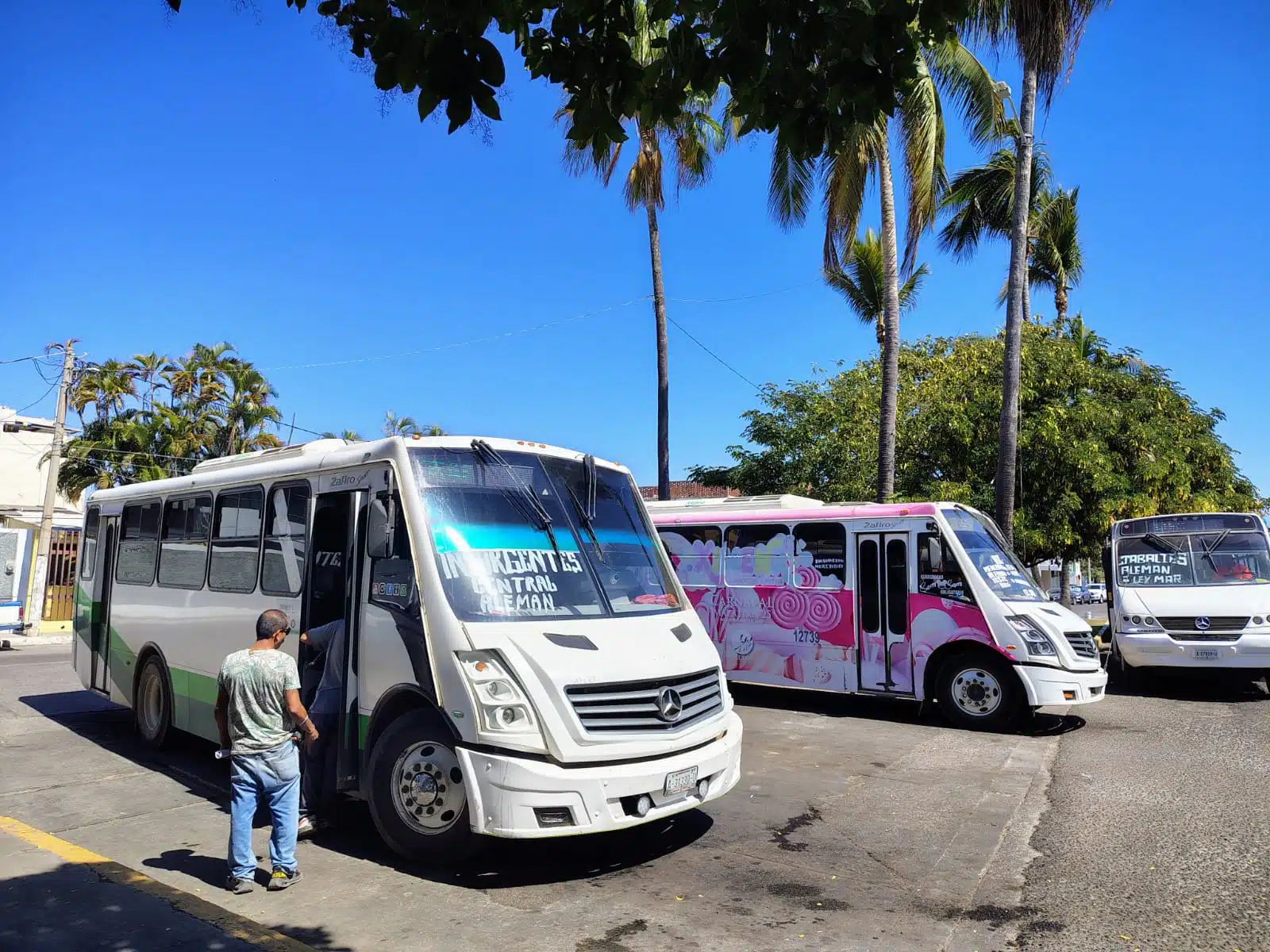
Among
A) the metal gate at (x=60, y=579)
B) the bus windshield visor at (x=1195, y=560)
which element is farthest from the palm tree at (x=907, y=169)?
the metal gate at (x=60, y=579)

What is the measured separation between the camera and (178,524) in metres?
8.83

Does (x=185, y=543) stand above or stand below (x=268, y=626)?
above

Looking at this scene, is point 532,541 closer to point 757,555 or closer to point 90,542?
point 757,555

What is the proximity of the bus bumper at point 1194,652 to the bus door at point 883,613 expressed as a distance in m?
4.13

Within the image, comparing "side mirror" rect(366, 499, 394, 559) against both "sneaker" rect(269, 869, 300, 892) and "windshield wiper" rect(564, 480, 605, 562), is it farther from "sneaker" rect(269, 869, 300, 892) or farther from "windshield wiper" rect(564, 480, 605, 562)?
"sneaker" rect(269, 869, 300, 892)

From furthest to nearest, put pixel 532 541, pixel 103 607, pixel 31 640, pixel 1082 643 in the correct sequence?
pixel 31 640, pixel 1082 643, pixel 103 607, pixel 532 541

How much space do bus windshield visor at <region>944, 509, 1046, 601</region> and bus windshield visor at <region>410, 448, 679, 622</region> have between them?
214 inches

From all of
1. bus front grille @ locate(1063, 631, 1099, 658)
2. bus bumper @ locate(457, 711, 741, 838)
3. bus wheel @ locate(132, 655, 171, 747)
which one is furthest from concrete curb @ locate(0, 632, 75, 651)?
bus front grille @ locate(1063, 631, 1099, 658)

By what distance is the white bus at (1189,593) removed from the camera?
12312 mm

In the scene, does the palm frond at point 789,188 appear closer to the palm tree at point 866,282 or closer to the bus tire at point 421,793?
the palm tree at point 866,282

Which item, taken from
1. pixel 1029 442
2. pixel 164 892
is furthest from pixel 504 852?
pixel 1029 442

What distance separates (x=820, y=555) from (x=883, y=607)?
1097 millimetres

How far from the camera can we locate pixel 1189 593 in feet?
42.6

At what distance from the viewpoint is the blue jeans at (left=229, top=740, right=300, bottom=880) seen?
519cm
